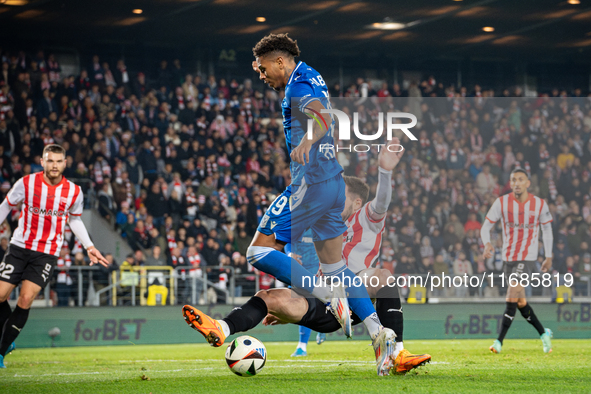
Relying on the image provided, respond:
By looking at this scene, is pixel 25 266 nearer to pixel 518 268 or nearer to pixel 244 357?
pixel 244 357

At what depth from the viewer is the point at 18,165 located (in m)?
15.3

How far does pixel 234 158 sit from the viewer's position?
1794 centimetres

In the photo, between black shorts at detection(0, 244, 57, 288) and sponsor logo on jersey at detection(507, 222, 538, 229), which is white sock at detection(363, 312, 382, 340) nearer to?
black shorts at detection(0, 244, 57, 288)

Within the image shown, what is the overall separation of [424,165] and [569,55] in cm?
1564

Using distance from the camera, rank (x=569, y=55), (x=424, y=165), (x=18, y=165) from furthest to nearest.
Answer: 1. (x=569, y=55)
2. (x=18, y=165)
3. (x=424, y=165)

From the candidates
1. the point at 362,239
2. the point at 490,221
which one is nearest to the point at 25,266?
the point at 362,239

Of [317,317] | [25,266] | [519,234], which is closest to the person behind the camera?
[317,317]

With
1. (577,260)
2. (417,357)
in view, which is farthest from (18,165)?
(417,357)

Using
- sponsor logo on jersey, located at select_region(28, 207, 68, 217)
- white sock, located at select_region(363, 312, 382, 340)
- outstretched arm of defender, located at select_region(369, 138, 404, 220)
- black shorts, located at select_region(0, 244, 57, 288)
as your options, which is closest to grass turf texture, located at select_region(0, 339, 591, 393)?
white sock, located at select_region(363, 312, 382, 340)

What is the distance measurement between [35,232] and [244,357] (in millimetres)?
3720

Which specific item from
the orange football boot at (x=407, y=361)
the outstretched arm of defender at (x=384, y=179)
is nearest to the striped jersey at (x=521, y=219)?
the outstretched arm of defender at (x=384, y=179)

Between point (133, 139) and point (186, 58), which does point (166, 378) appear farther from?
point (186, 58)

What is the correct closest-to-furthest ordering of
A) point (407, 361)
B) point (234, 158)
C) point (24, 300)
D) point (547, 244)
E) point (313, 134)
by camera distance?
point (313, 134) < point (407, 361) < point (24, 300) < point (547, 244) < point (234, 158)

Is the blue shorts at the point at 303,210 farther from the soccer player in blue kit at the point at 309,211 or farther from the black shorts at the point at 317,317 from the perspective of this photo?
the black shorts at the point at 317,317
